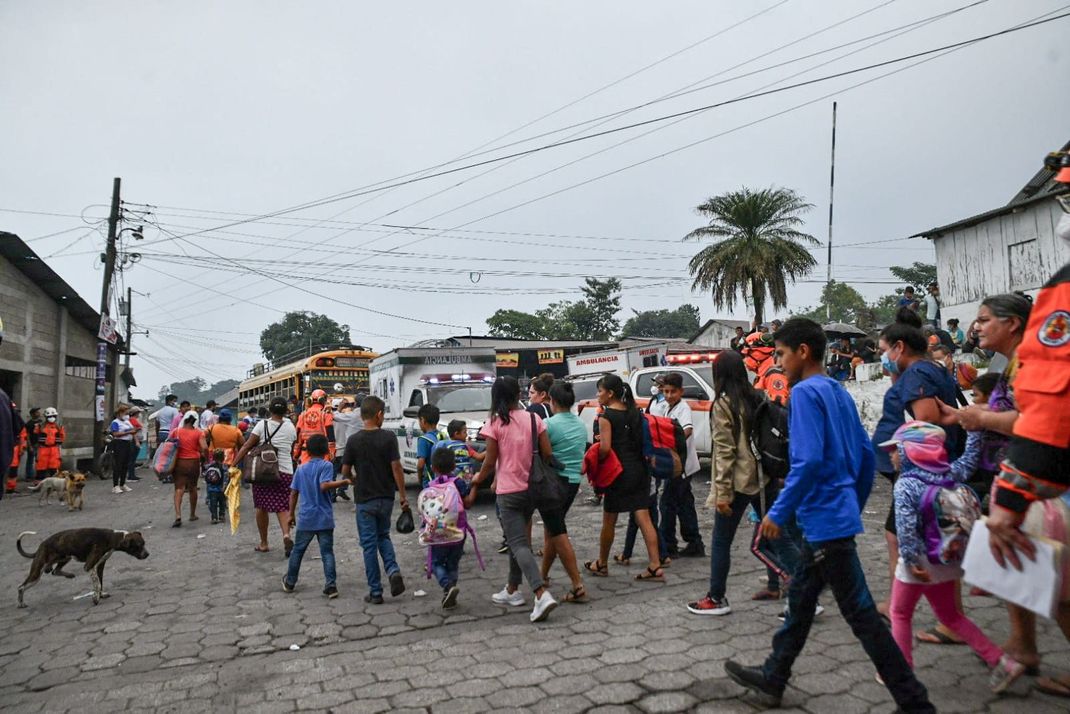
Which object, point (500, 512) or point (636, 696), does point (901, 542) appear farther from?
point (500, 512)

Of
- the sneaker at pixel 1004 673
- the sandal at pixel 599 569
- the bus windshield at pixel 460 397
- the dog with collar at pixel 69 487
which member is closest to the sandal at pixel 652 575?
the sandal at pixel 599 569

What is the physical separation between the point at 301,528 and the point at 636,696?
372cm

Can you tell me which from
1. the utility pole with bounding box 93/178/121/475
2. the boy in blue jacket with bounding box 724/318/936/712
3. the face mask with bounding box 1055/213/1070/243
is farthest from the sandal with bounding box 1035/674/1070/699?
→ the utility pole with bounding box 93/178/121/475

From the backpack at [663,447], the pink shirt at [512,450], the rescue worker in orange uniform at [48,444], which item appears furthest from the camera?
the rescue worker in orange uniform at [48,444]

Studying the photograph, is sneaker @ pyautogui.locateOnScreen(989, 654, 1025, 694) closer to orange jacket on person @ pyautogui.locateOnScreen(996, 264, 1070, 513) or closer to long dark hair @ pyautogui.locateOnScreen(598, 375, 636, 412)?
orange jacket on person @ pyautogui.locateOnScreen(996, 264, 1070, 513)

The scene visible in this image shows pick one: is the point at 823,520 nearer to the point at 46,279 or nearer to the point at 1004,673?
the point at 1004,673

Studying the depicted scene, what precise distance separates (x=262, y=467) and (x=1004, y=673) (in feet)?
22.8

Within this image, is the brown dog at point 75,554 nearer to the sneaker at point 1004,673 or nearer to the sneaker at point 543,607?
the sneaker at point 543,607

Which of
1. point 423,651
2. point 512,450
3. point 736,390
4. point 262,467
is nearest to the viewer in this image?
point 423,651

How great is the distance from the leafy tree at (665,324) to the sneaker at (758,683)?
73607mm

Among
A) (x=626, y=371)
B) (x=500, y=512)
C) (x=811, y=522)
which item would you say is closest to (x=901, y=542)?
(x=811, y=522)

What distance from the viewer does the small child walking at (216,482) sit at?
10.2m

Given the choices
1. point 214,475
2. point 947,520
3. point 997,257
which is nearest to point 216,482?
point 214,475

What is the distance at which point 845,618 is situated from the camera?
10.4 feet
